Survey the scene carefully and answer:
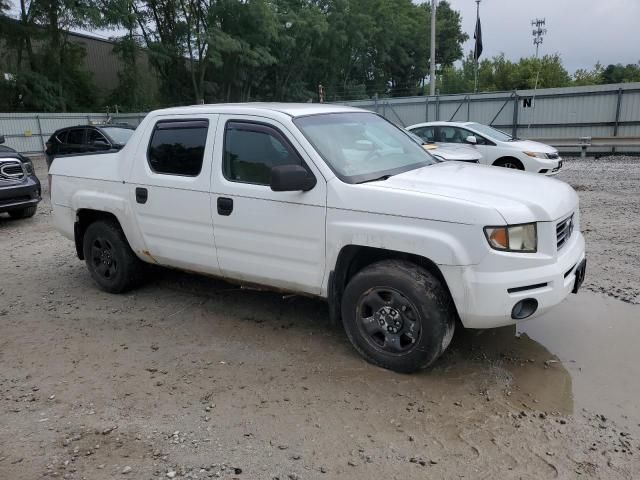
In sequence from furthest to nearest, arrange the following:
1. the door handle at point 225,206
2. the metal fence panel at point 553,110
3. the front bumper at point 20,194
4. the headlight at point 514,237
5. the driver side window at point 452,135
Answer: the metal fence panel at point 553,110 → the driver side window at point 452,135 → the front bumper at point 20,194 → the door handle at point 225,206 → the headlight at point 514,237

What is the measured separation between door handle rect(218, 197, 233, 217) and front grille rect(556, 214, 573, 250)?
2.41m

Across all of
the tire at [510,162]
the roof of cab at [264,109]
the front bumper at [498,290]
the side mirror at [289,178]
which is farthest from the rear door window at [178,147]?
the tire at [510,162]

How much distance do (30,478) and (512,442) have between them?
2628 mm

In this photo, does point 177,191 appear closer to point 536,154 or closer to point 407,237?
point 407,237

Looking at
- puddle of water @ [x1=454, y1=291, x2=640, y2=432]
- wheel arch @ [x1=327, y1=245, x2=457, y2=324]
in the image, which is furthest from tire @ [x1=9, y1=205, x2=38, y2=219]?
puddle of water @ [x1=454, y1=291, x2=640, y2=432]

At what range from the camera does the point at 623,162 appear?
16.4 m

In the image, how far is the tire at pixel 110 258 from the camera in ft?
17.7

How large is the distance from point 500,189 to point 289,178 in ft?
4.74

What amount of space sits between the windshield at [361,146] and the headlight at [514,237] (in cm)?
100

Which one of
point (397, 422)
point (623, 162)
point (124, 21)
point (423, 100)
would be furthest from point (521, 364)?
point (124, 21)

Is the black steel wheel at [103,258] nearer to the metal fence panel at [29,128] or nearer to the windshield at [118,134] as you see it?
the windshield at [118,134]

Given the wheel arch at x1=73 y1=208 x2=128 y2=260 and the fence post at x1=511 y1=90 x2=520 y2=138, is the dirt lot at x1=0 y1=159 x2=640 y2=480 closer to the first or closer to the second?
the wheel arch at x1=73 y1=208 x2=128 y2=260

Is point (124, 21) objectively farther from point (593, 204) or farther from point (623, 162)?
point (593, 204)

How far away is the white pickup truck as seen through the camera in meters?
3.39
